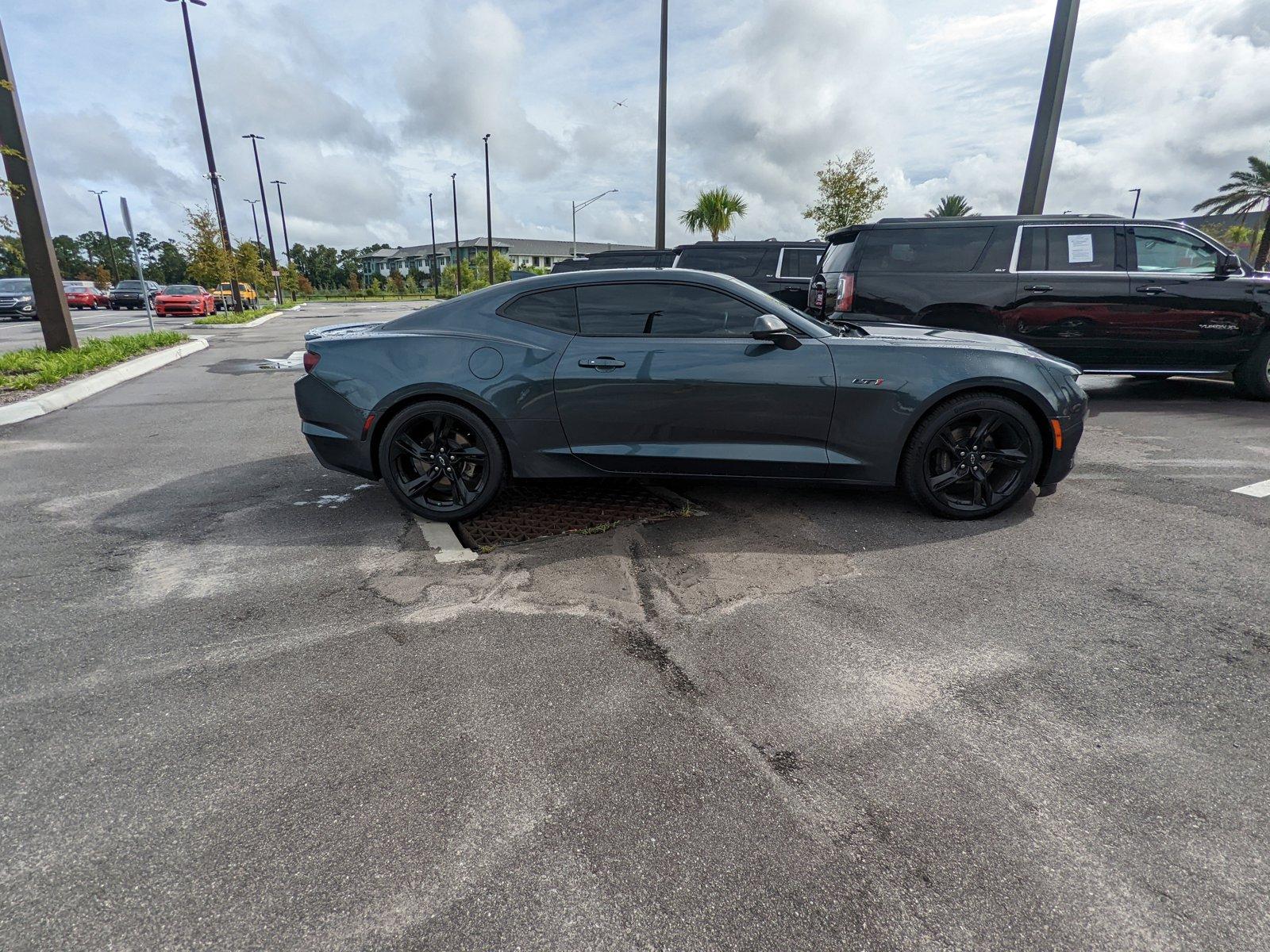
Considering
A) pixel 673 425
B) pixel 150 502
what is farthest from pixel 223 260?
pixel 673 425

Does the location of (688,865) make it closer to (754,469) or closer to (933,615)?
(933,615)

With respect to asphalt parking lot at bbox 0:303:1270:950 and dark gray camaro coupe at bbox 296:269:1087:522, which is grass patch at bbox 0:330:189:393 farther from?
dark gray camaro coupe at bbox 296:269:1087:522

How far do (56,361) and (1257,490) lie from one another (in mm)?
13934

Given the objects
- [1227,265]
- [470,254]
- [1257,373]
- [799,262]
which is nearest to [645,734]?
[1227,265]

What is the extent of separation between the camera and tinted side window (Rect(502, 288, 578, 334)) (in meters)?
4.08

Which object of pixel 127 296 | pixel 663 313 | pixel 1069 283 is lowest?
pixel 127 296

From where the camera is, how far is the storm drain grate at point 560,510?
404cm

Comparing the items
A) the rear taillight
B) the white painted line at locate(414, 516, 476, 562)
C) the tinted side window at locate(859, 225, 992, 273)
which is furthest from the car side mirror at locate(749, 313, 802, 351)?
the tinted side window at locate(859, 225, 992, 273)

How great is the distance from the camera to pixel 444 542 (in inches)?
155

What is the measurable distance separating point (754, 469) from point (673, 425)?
0.54 meters

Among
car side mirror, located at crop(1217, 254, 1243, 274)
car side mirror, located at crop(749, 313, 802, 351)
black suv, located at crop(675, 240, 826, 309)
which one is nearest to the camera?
car side mirror, located at crop(749, 313, 802, 351)

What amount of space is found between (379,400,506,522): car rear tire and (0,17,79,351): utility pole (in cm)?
930

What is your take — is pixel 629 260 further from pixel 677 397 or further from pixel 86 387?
pixel 677 397

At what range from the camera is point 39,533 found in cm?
411
